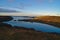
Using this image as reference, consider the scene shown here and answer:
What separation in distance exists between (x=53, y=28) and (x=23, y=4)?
1.71 feet

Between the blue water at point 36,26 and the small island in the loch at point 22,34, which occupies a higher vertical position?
the blue water at point 36,26

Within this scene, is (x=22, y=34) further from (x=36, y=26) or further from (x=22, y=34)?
(x=36, y=26)

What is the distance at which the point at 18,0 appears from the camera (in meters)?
2.11

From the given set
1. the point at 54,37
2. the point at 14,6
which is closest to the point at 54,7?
the point at 54,37

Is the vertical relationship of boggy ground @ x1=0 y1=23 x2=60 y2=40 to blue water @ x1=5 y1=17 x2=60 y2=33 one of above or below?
below

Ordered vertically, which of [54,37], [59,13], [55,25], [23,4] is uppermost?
[23,4]

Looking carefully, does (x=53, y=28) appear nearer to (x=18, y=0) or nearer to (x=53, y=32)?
(x=53, y=32)

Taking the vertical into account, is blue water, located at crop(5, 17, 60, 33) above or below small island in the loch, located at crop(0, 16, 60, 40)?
above

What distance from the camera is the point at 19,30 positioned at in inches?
80.9

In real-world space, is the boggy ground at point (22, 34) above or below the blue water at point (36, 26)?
below

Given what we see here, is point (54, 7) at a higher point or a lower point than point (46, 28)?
higher

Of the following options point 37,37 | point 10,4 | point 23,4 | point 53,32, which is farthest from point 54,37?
point 10,4

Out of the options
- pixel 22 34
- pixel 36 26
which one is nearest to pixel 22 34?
pixel 22 34

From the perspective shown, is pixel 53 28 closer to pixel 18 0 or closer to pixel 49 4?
pixel 49 4
